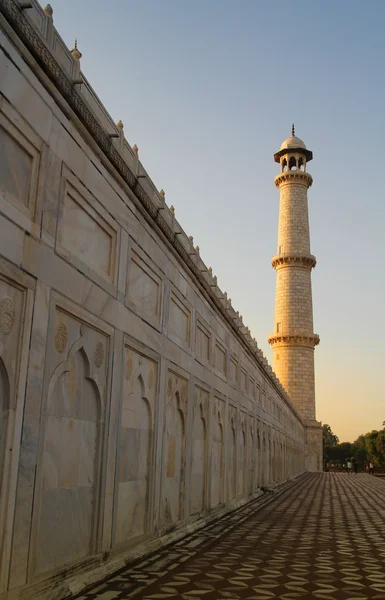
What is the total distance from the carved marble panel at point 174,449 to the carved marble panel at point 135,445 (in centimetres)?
71

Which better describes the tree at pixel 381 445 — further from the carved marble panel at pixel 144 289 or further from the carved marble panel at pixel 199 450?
the carved marble panel at pixel 144 289

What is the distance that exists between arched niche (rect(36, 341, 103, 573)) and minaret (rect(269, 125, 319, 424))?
3132 cm

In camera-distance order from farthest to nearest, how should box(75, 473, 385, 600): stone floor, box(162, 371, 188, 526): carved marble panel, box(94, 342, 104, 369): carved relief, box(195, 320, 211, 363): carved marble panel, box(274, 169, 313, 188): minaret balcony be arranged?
box(274, 169, 313, 188): minaret balcony
box(195, 320, 211, 363): carved marble panel
box(162, 371, 188, 526): carved marble panel
box(94, 342, 104, 369): carved relief
box(75, 473, 385, 600): stone floor

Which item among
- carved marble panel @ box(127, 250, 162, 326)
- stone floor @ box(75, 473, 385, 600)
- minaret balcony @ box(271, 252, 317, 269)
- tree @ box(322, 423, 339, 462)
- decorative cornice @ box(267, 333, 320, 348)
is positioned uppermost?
minaret balcony @ box(271, 252, 317, 269)

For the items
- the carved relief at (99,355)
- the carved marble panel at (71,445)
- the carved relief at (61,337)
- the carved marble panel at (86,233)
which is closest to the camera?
the carved marble panel at (71,445)

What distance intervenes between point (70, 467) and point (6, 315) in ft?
5.11

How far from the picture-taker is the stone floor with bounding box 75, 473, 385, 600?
16.8ft

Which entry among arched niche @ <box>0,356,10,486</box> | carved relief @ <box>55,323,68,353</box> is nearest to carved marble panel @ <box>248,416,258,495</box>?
carved relief @ <box>55,323,68,353</box>

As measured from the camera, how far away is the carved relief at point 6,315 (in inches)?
156

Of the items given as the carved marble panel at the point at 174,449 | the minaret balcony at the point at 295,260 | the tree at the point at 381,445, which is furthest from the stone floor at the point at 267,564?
the tree at the point at 381,445

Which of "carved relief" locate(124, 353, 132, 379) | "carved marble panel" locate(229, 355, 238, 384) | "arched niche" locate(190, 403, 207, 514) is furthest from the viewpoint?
"carved marble panel" locate(229, 355, 238, 384)

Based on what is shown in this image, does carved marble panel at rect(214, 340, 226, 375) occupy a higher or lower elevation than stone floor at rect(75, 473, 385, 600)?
higher

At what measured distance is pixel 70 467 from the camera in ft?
16.3

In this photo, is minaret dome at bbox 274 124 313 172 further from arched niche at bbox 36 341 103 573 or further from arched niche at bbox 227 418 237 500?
arched niche at bbox 36 341 103 573
